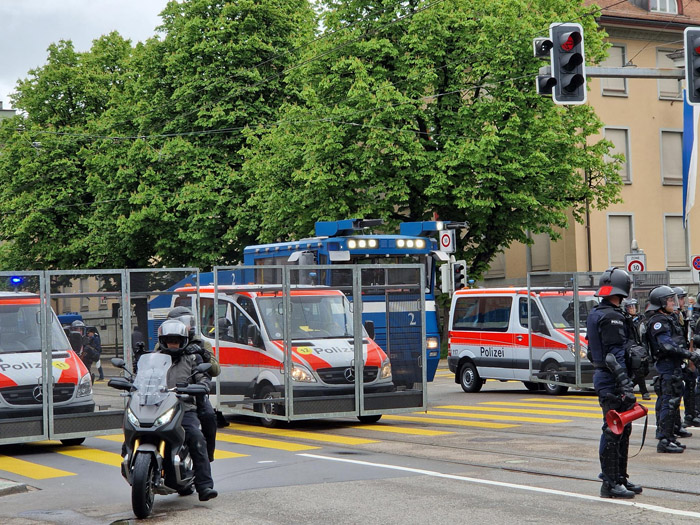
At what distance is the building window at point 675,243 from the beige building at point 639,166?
1.7 inches

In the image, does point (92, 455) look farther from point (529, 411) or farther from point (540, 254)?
point (540, 254)

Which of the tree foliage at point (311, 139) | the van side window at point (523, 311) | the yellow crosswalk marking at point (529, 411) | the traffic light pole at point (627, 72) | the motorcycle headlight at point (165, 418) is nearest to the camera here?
the motorcycle headlight at point (165, 418)

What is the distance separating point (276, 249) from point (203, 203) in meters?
16.8

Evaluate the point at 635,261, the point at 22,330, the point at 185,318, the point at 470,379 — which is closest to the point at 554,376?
the point at 470,379

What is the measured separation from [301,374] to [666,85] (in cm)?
3339

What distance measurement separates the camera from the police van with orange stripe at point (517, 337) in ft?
65.9

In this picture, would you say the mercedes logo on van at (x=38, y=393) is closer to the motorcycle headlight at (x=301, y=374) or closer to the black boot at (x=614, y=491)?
the motorcycle headlight at (x=301, y=374)

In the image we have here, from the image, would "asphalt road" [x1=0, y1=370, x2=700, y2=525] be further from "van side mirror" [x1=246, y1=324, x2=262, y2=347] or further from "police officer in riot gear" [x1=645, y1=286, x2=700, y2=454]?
"van side mirror" [x1=246, y1=324, x2=262, y2=347]

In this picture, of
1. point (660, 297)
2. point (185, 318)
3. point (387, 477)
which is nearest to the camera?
point (185, 318)

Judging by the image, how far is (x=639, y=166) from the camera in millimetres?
42781

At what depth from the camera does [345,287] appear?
15617 mm

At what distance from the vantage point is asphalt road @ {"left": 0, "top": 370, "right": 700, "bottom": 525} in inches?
324

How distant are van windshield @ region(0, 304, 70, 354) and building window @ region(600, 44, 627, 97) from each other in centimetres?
3250

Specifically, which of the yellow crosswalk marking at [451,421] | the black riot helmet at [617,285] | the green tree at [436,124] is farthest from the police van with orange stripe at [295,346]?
the green tree at [436,124]
